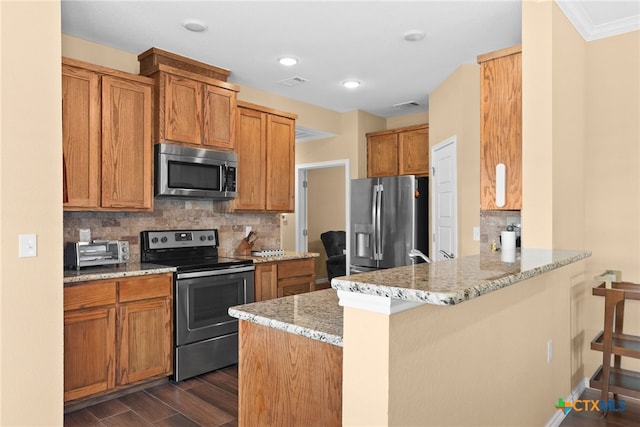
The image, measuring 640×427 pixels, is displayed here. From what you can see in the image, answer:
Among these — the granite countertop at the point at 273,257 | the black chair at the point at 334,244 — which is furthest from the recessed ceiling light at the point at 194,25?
the black chair at the point at 334,244

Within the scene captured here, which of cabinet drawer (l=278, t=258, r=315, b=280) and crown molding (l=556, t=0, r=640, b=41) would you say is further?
cabinet drawer (l=278, t=258, r=315, b=280)

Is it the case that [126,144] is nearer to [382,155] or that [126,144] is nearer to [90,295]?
[90,295]

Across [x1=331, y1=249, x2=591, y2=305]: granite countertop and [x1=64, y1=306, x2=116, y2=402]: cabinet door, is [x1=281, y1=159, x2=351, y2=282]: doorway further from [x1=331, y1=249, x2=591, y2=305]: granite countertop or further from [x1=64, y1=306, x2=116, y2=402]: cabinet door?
[x1=331, y1=249, x2=591, y2=305]: granite countertop

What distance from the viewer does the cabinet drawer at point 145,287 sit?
2.94 metres

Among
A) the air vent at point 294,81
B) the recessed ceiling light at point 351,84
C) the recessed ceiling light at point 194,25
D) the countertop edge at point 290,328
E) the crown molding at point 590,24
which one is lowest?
the countertop edge at point 290,328

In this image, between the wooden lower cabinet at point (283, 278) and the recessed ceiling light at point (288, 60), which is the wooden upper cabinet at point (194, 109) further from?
the wooden lower cabinet at point (283, 278)

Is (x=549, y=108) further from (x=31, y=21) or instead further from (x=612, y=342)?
(x=31, y=21)

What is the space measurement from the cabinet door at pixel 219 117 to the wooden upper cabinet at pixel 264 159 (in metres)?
0.18

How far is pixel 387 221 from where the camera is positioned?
5012mm

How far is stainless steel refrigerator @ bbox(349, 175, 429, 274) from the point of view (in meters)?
4.81

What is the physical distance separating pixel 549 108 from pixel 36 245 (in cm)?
287

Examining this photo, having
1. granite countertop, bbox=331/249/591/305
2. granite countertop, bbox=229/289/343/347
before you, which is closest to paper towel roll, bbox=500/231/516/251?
granite countertop, bbox=331/249/591/305

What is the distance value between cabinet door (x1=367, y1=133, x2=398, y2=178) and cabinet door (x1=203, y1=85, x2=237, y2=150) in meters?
2.14

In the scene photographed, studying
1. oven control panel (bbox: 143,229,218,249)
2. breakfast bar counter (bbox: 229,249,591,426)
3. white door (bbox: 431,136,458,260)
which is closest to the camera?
breakfast bar counter (bbox: 229,249,591,426)
